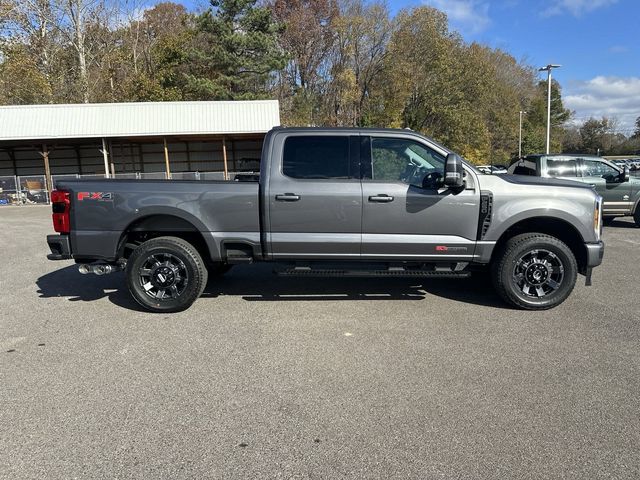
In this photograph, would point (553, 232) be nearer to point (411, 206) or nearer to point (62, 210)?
point (411, 206)

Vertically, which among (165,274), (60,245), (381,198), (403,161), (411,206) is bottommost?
(165,274)

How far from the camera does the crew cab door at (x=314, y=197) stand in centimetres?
516

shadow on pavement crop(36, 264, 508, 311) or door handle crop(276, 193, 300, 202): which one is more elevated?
door handle crop(276, 193, 300, 202)

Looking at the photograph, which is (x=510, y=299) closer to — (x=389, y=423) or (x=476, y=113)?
(x=389, y=423)

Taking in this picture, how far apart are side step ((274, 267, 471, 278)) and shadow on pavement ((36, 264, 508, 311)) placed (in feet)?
1.92

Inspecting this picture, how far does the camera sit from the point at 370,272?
526 centimetres

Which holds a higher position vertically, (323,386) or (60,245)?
(60,245)

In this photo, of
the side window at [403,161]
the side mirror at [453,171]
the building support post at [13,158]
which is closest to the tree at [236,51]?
the building support post at [13,158]

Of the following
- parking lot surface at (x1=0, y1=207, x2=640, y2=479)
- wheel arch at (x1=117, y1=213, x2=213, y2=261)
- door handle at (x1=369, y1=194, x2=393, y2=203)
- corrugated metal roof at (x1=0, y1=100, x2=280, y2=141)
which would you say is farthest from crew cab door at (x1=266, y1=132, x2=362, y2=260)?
corrugated metal roof at (x1=0, y1=100, x2=280, y2=141)

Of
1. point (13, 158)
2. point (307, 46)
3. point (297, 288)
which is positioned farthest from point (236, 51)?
point (297, 288)

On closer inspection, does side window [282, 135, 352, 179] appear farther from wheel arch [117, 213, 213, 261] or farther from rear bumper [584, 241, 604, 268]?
rear bumper [584, 241, 604, 268]

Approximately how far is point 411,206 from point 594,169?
28.3 ft

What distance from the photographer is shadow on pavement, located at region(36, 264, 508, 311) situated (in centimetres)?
591

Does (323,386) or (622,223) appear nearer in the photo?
(323,386)
